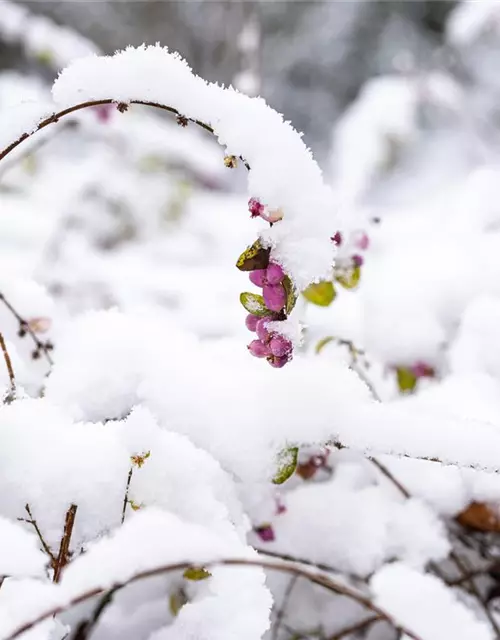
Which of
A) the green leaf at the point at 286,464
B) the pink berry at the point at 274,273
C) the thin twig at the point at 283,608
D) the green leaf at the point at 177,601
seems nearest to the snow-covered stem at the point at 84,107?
the pink berry at the point at 274,273

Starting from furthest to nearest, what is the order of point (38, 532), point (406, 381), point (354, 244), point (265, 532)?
point (406, 381), point (354, 244), point (265, 532), point (38, 532)

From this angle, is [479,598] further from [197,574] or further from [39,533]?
[39,533]

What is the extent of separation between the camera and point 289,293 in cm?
49

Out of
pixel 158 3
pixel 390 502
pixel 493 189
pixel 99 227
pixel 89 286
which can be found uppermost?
pixel 158 3

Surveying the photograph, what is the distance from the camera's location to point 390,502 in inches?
30.2

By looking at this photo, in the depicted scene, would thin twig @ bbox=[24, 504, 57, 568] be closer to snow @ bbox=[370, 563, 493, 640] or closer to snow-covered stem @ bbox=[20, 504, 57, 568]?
snow-covered stem @ bbox=[20, 504, 57, 568]

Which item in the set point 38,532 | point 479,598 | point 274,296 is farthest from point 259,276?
point 479,598

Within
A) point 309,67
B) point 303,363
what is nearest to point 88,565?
point 303,363

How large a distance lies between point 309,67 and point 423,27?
1.16 m

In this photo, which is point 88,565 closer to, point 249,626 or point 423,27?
point 249,626

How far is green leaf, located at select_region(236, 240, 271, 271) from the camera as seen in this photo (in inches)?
19.3

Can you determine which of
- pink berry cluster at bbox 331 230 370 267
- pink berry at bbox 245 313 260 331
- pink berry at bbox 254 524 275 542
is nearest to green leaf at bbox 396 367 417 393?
pink berry cluster at bbox 331 230 370 267

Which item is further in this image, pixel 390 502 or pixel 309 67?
pixel 309 67

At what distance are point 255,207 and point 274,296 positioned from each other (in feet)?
0.24
